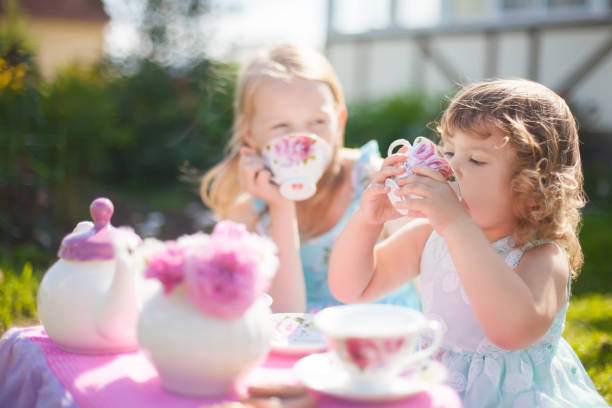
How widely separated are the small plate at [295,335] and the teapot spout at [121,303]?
35cm

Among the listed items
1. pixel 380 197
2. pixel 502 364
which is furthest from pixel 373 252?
pixel 502 364

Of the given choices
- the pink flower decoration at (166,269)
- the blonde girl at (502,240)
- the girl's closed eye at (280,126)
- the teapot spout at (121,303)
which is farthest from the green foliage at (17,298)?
the pink flower decoration at (166,269)

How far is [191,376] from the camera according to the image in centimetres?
129

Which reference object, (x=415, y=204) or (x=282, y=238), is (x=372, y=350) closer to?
(x=415, y=204)

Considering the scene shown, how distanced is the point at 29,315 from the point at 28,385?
2.25 meters

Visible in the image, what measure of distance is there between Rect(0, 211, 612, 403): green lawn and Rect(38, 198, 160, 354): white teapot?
1.97 meters

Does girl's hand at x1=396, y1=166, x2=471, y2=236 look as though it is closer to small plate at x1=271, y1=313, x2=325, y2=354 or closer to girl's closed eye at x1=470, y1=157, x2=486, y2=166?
girl's closed eye at x1=470, y1=157, x2=486, y2=166

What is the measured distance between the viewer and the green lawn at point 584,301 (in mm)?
3197

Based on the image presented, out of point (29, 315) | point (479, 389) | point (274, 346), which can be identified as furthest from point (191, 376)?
point (29, 315)

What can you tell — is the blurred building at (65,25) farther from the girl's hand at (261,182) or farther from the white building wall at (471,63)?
the girl's hand at (261,182)

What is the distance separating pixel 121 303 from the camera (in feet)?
4.89

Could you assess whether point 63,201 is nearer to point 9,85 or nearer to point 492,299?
point 9,85

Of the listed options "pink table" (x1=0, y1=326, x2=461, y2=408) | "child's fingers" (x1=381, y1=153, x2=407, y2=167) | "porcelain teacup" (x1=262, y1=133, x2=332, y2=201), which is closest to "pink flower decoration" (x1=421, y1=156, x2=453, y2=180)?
"child's fingers" (x1=381, y1=153, x2=407, y2=167)

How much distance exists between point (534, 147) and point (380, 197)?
454 mm
